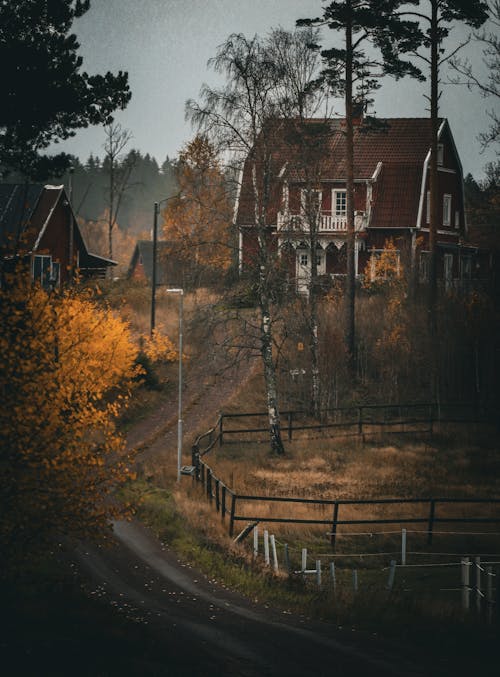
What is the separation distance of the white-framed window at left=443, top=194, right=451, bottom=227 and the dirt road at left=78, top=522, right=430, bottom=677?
35.8 meters

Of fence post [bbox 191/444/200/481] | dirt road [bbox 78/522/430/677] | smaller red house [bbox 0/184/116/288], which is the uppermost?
smaller red house [bbox 0/184/116/288]

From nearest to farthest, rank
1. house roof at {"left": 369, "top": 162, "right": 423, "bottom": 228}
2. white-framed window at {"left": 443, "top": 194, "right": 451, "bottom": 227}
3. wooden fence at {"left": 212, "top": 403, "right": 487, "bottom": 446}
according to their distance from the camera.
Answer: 1. wooden fence at {"left": 212, "top": 403, "right": 487, "bottom": 446}
2. house roof at {"left": 369, "top": 162, "right": 423, "bottom": 228}
3. white-framed window at {"left": 443, "top": 194, "right": 451, "bottom": 227}

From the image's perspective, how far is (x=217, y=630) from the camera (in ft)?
46.8

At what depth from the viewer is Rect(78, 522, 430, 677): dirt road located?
1228cm

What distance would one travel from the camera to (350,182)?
32.8 metres

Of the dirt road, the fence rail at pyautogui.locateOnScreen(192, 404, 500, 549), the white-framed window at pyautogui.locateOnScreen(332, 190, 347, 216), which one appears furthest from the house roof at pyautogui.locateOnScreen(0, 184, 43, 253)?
the dirt road

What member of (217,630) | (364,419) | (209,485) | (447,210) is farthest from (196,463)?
(447,210)

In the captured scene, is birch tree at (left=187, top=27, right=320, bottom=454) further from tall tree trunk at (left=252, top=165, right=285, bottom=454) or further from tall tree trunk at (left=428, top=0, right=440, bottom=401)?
tall tree trunk at (left=428, top=0, right=440, bottom=401)

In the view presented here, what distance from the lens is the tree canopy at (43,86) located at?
17.1 m

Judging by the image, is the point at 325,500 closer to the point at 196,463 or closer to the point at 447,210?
the point at 196,463

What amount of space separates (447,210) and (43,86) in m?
37.3

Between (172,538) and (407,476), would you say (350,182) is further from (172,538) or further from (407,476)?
(172,538)

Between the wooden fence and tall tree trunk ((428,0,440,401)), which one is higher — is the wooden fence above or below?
below

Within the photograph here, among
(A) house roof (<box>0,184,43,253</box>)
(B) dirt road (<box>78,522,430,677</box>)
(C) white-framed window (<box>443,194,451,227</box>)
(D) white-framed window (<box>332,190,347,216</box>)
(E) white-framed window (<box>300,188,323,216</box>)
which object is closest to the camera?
(B) dirt road (<box>78,522,430,677</box>)
